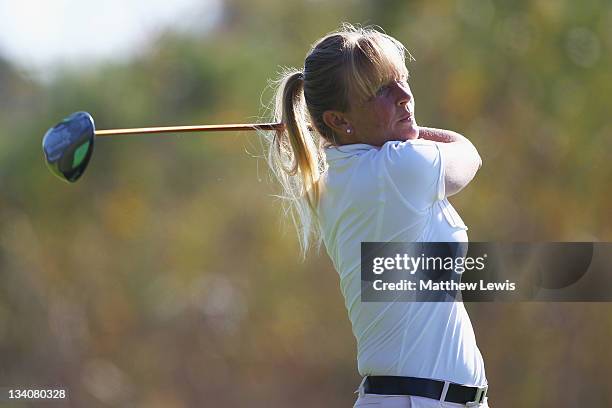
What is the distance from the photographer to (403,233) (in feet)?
8.45

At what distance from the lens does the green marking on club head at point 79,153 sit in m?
3.15

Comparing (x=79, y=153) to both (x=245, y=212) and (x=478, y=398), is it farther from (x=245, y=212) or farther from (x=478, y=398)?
(x=245, y=212)

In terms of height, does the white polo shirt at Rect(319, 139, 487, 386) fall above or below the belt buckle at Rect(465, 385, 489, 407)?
above

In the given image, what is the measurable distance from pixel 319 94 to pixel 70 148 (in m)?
0.79

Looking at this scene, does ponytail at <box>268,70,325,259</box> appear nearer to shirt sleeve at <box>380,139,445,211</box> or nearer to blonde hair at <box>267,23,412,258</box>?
blonde hair at <box>267,23,412,258</box>

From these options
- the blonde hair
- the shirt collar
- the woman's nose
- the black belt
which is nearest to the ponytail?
the blonde hair

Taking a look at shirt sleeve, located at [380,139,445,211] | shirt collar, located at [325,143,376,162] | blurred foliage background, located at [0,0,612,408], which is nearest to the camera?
shirt sleeve, located at [380,139,445,211]

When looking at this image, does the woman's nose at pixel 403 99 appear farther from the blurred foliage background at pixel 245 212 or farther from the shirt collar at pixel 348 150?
the blurred foliage background at pixel 245 212

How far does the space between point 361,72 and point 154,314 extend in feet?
23.6

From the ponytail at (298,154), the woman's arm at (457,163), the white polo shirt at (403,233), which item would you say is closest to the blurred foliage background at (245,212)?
the ponytail at (298,154)

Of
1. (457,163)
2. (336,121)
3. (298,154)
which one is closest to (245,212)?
(298,154)

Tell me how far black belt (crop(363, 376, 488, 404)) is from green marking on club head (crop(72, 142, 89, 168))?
3.56 feet

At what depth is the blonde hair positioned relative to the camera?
268cm

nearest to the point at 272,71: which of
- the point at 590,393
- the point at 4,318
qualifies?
the point at 4,318
